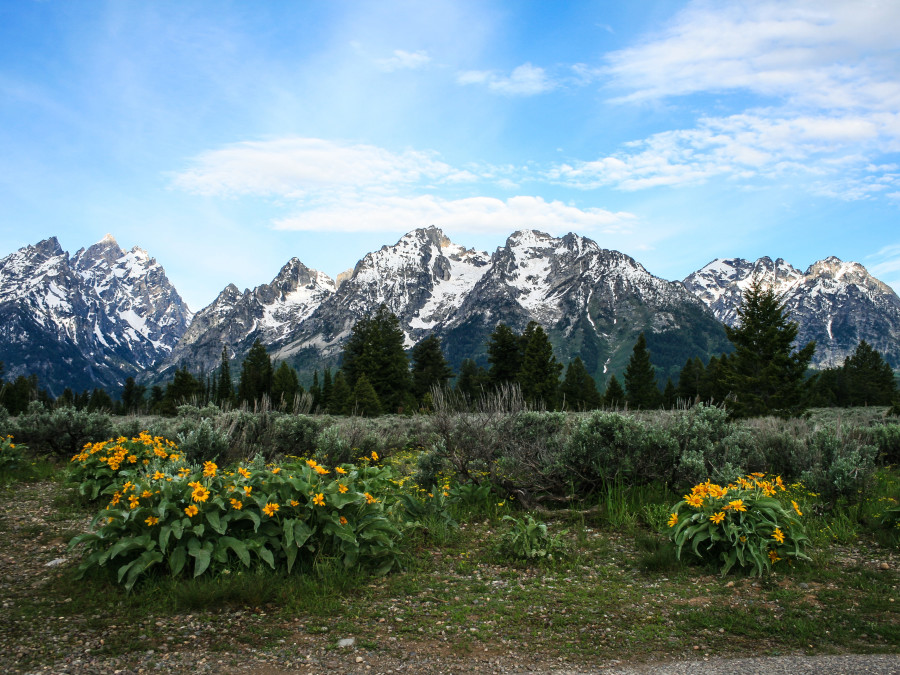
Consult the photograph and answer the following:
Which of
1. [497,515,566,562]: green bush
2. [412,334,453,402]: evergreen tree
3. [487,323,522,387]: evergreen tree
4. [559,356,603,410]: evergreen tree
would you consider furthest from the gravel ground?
[412,334,453,402]: evergreen tree

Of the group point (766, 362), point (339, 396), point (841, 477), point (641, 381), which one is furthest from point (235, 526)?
point (641, 381)

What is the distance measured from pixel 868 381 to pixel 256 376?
258 feet

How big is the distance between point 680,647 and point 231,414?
11.4 metres

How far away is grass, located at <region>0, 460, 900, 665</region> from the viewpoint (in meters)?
4.18

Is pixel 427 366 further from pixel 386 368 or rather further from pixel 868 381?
pixel 868 381

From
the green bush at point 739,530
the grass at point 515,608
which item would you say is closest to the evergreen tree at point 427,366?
the green bush at point 739,530

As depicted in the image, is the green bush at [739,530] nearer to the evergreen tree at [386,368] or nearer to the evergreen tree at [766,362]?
the evergreen tree at [766,362]

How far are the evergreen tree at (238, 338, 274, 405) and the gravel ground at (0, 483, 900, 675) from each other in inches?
A: 2503

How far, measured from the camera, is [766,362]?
117ft

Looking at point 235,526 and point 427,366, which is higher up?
point 427,366

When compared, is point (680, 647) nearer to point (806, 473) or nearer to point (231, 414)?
point (806, 473)

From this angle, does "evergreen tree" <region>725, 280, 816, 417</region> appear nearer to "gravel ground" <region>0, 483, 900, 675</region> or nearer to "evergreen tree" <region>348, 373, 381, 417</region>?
"evergreen tree" <region>348, 373, 381, 417</region>

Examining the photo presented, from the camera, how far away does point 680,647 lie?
4.16 metres

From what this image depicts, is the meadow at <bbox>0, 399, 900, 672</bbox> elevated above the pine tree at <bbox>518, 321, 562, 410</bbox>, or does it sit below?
below
